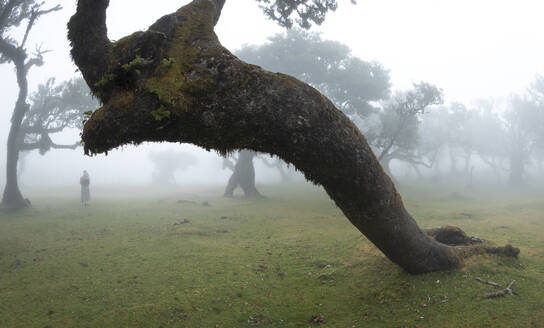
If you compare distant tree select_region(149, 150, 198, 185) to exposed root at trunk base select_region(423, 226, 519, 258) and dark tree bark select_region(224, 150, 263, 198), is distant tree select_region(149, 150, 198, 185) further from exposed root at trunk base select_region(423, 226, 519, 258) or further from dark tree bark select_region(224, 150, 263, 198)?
exposed root at trunk base select_region(423, 226, 519, 258)

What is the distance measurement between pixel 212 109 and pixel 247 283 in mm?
4133

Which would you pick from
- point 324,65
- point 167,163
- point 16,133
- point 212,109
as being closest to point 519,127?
point 324,65

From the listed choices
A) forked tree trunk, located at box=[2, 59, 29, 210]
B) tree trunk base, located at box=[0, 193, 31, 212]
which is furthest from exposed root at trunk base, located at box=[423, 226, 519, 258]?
forked tree trunk, located at box=[2, 59, 29, 210]

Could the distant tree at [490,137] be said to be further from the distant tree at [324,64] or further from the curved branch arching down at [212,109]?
the curved branch arching down at [212,109]

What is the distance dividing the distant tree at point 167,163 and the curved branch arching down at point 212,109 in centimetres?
5872

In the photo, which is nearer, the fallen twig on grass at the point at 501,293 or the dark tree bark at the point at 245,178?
the fallen twig on grass at the point at 501,293

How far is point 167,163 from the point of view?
63.6 meters

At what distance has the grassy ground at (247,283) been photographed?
5.06 meters

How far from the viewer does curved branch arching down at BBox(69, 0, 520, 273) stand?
156 inches

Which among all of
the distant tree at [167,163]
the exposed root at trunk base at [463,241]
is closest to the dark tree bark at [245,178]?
the exposed root at trunk base at [463,241]

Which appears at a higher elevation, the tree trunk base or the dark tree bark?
the dark tree bark

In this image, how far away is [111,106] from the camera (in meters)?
4.04

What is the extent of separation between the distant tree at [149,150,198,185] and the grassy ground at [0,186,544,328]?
167 ft

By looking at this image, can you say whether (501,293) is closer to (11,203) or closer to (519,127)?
(11,203)
